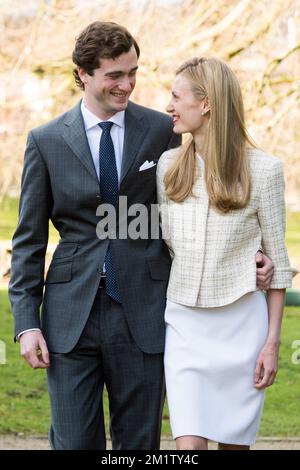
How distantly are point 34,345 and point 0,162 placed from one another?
3770mm

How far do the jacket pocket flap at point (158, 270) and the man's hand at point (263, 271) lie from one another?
0.29 m

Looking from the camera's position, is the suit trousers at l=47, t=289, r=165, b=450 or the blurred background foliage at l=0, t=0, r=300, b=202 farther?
the blurred background foliage at l=0, t=0, r=300, b=202

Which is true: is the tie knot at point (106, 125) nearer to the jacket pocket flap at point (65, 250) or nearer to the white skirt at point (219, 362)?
the jacket pocket flap at point (65, 250)

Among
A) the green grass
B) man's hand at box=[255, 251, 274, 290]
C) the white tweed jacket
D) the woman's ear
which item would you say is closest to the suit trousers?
the white tweed jacket

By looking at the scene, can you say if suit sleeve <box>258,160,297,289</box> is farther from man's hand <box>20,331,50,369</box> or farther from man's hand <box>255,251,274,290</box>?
man's hand <box>20,331,50,369</box>

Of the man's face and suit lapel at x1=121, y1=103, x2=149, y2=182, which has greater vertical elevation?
the man's face

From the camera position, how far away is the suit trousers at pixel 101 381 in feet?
10.9

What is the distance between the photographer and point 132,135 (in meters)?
3.42

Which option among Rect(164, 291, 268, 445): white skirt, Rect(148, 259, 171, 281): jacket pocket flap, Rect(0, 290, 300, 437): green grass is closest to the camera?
Rect(164, 291, 268, 445): white skirt

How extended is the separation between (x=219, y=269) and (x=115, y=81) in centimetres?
66

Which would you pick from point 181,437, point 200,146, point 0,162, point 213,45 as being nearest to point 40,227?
point 200,146

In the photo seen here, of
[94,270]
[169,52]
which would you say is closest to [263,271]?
[94,270]

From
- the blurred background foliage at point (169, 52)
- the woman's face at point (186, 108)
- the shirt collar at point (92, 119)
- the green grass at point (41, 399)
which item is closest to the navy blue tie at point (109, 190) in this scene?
the shirt collar at point (92, 119)

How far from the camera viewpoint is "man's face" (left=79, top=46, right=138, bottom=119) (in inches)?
131
